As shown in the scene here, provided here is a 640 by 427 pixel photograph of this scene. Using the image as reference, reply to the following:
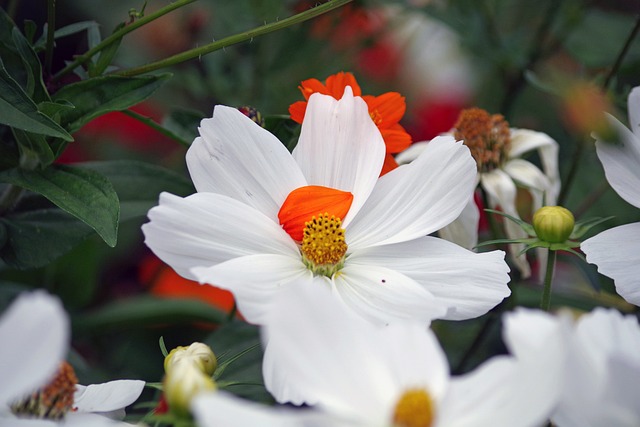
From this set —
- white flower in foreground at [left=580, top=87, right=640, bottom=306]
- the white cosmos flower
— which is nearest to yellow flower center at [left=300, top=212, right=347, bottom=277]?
the white cosmos flower

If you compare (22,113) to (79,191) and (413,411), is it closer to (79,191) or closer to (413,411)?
(79,191)

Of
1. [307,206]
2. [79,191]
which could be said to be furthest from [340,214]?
[79,191]

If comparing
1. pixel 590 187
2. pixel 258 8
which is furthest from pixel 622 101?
pixel 258 8

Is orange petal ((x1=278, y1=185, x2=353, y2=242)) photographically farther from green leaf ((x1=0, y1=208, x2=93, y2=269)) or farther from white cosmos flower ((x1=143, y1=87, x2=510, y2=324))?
green leaf ((x1=0, y1=208, x2=93, y2=269))

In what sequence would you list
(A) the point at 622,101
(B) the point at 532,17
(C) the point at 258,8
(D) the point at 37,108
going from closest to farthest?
(D) the point at 37,108
(A) the point at 622,101
(C) the point at 258,8
(B) the point at 532,17

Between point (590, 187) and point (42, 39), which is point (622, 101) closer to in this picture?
point (590, 187)

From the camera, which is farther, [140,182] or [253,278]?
[140,182]

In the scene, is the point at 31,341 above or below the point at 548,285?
above
